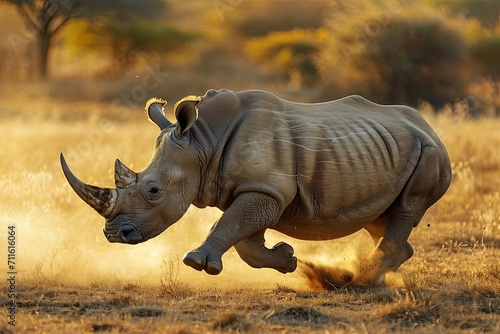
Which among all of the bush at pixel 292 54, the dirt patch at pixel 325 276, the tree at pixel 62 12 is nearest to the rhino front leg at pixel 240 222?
the dirt patch at pixel 325 276

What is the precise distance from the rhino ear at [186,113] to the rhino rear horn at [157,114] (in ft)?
1.40

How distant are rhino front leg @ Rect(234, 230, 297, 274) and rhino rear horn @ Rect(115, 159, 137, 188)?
0.91 m

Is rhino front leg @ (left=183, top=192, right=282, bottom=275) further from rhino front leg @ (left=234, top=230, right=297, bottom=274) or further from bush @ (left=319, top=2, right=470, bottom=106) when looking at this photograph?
bush @ (left=319, top=2, right=470, bottom=106)

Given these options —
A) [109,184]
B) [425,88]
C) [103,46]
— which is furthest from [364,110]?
[103,46]

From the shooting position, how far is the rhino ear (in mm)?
7086

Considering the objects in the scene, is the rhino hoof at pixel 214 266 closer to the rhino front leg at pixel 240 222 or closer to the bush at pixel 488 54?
the rhino front leg at pixel 240 222

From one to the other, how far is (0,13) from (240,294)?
3538 centimetres

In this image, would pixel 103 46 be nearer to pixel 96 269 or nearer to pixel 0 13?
pixel 0 13

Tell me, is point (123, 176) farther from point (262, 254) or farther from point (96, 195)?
point (262, 254)

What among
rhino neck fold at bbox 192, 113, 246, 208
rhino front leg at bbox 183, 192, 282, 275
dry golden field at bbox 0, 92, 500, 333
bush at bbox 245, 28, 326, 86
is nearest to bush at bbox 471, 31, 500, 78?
bush at bbox 245, 28, 326, 86

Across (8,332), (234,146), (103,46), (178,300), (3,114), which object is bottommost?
(103,46)

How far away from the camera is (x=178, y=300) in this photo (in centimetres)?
739

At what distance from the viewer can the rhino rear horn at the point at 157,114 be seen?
761cm

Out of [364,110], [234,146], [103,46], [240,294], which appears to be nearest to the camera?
[234,146]
